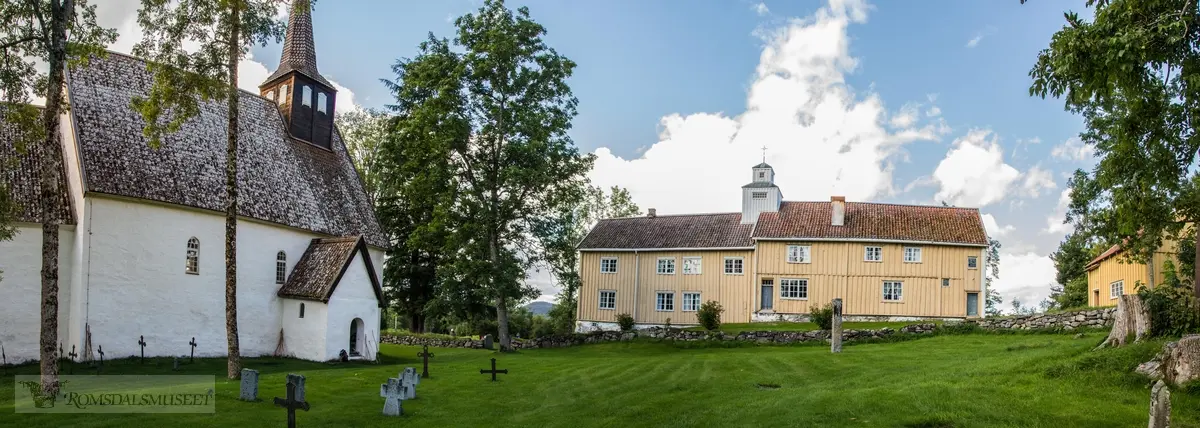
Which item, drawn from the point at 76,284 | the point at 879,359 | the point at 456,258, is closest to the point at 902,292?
the point at 879,359

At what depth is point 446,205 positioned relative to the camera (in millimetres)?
33688

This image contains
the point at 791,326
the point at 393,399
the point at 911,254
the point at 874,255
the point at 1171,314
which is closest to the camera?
the point at 393,399

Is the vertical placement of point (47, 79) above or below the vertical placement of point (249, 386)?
above

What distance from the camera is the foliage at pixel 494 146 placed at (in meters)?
33.5

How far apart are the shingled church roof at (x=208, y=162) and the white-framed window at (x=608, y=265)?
13958 mm

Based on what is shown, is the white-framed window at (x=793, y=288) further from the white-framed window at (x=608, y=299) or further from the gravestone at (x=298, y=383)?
the gravestone at (x=298, y=383)

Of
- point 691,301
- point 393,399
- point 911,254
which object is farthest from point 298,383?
point 911,254

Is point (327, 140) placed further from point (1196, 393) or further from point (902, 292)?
point (1196, 393)

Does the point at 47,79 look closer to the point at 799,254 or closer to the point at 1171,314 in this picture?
the point at 1171,314

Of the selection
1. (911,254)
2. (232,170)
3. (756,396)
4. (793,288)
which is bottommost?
(756,396)

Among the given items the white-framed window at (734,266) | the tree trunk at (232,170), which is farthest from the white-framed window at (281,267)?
the white-framed window at (734,266)

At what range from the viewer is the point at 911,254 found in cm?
3916

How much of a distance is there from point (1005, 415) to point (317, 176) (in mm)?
28824

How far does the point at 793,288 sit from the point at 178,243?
93.4 feet
